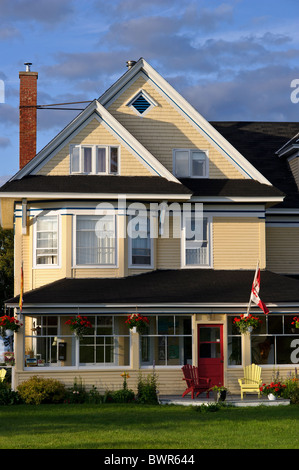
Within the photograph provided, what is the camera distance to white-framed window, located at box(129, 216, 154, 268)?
30.9 m

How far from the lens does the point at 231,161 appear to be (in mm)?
32656

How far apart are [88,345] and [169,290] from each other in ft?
11.6

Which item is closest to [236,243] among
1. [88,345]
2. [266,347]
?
[266,347]

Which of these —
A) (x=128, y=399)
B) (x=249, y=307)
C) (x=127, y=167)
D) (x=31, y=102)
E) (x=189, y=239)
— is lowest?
(x=128, y=399)

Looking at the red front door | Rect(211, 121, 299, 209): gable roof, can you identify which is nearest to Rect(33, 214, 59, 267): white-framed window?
the red front door

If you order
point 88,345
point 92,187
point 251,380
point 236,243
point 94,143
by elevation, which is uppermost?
point 94,143

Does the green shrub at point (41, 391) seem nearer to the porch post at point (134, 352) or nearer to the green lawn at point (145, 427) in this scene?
the green lawn at point (145, 427)

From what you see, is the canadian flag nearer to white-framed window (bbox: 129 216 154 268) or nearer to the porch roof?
the porch roof

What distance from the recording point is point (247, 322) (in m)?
28.5

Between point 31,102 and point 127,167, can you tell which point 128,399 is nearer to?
point 127,167

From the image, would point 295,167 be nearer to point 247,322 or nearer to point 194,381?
point 247,322

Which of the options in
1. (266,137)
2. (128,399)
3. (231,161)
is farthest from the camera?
(266,137)

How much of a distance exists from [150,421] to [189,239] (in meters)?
10.2
